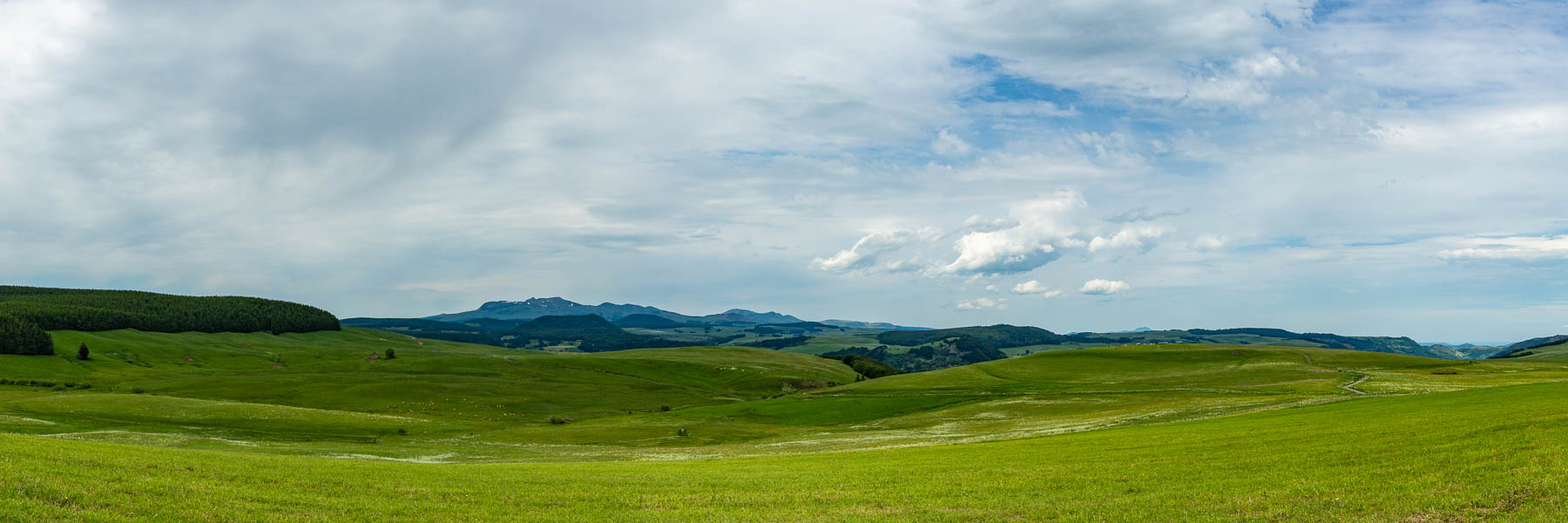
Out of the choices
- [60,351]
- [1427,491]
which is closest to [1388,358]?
[1427,491]

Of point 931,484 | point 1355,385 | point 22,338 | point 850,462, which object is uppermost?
point 22,338

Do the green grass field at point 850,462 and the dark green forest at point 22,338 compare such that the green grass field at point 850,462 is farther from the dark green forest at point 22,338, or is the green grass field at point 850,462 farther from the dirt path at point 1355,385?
the dark green forest at point 22,338

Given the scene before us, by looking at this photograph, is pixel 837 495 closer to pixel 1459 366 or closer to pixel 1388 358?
pixel 1459 366

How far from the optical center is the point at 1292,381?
104m

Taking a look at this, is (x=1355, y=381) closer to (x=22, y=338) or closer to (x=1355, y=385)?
(x=1355, y=385)

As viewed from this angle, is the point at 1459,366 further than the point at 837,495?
Yes

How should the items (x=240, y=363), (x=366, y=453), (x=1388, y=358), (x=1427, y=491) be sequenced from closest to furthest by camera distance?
(x=1427, y=491), (x=366, y=453), (x=1388, y=358), (x=240, y=363)

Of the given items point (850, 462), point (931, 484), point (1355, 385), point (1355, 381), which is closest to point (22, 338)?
point (850, 462)

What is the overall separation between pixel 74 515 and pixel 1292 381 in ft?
410

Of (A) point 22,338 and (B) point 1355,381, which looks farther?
(A) point 22,338

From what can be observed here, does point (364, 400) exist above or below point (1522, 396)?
below

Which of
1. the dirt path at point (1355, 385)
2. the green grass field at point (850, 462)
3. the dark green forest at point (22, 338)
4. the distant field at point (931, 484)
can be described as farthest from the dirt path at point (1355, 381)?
the dark green forest at point (22, 338)

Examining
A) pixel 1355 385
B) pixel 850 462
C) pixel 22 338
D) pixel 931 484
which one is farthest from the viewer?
pixel 22 338

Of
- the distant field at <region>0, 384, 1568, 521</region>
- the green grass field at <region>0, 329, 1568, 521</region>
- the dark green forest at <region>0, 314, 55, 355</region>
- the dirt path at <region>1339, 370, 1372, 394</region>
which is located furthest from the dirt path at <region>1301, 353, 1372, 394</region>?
the dark green forest at <region>0, 314, 55, 355</region>
